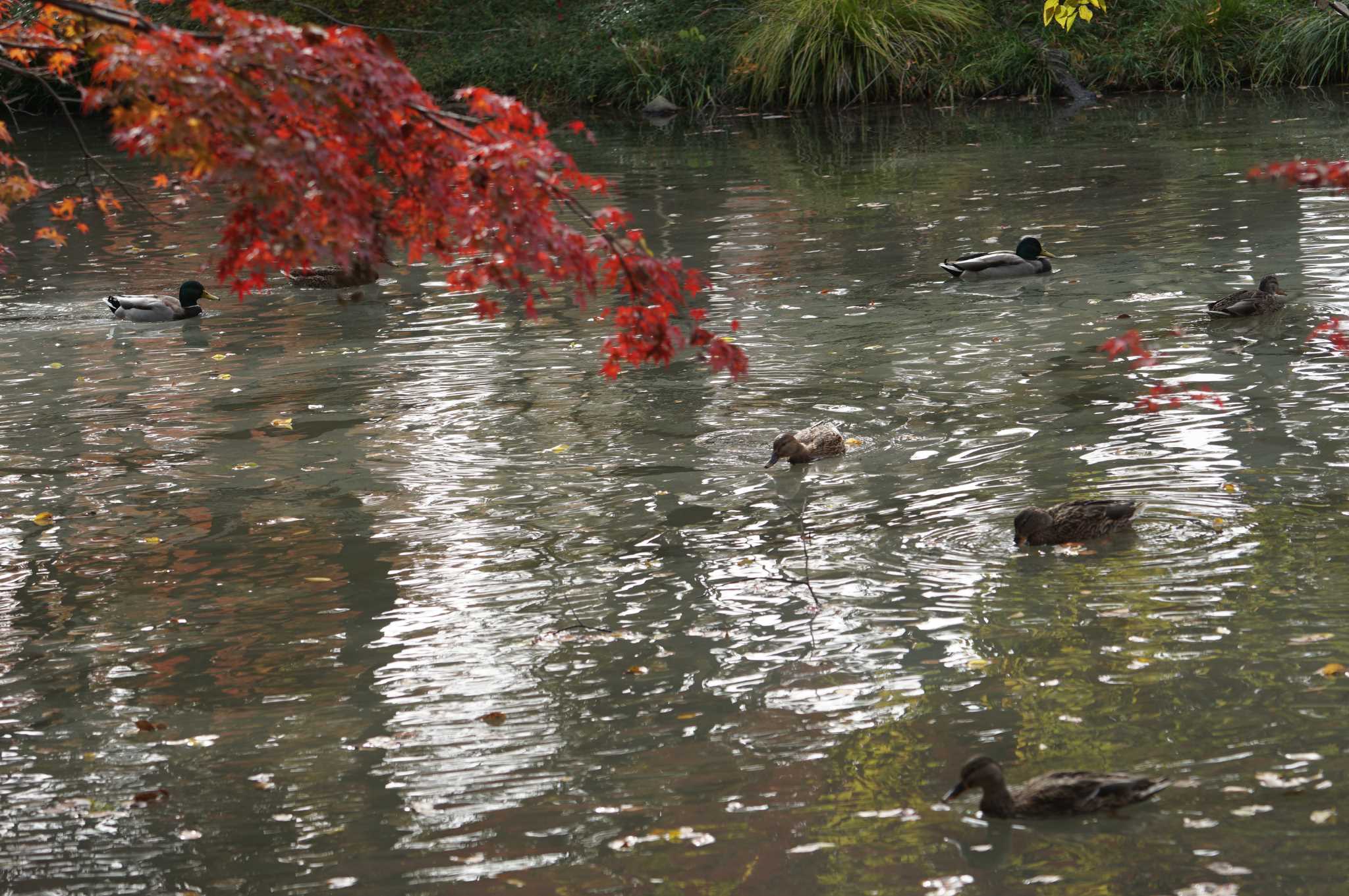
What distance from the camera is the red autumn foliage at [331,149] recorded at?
490cm

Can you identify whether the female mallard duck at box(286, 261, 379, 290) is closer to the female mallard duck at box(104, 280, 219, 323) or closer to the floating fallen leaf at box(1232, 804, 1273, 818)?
the female mallard duck at box(104, 280, 219, 323)

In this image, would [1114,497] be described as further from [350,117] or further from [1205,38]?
[1205,38]

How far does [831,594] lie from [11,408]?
7.58m

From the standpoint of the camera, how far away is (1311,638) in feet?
21.1

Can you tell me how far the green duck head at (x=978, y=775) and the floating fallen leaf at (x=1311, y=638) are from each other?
176 centimetres

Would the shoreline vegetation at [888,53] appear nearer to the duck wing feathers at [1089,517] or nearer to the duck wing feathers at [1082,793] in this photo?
the duck wing feathers at [1089,517]

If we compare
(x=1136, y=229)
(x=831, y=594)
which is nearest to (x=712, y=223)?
(x=1136, y=229)

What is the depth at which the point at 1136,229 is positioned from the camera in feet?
54.3

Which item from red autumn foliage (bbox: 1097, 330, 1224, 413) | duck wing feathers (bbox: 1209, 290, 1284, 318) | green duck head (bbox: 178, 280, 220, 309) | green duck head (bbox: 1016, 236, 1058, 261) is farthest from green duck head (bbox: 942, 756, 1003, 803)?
green duck head (bbox: 178, 280, 220, 309)

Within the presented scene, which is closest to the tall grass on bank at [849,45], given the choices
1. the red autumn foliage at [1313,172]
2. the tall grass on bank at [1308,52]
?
the tall grass on bank at [1308,52]

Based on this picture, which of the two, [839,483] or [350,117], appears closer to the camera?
[350,117]

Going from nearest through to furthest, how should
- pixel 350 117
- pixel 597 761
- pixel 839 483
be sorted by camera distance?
pixel 350 117
pixel 597 761
pixel 839 483

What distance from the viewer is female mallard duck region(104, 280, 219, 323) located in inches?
607

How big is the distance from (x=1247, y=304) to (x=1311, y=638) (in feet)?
19.9
